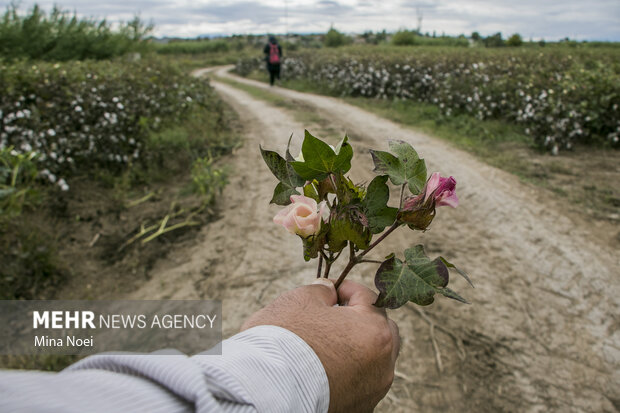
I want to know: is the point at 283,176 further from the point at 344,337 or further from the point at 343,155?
the point at 344,337

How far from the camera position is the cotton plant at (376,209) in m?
0.96

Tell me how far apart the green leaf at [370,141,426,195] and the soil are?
5.28 ft

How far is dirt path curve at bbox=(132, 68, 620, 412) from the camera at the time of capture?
2488 mm

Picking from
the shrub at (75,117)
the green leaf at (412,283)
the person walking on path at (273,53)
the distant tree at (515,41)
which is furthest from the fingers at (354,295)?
the distant tree at (515,41)

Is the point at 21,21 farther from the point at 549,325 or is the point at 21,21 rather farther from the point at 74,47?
the point at 549,325

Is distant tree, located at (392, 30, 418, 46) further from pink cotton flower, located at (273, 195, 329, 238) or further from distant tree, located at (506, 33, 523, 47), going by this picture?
pink cotton flower, located at (273, 195, 329, 238)

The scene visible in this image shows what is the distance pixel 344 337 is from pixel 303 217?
276mm

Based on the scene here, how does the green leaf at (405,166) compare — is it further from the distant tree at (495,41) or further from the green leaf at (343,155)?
the distant tree at (495,41)

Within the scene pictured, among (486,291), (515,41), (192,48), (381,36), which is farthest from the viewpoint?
(192,48)

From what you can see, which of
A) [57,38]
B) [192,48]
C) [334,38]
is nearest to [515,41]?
[334,38]

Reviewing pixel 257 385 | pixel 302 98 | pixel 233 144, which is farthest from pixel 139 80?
pixel 257 385

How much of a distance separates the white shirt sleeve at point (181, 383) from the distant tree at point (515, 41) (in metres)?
27.5

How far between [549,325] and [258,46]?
37.7 meters

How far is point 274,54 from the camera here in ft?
44.0
